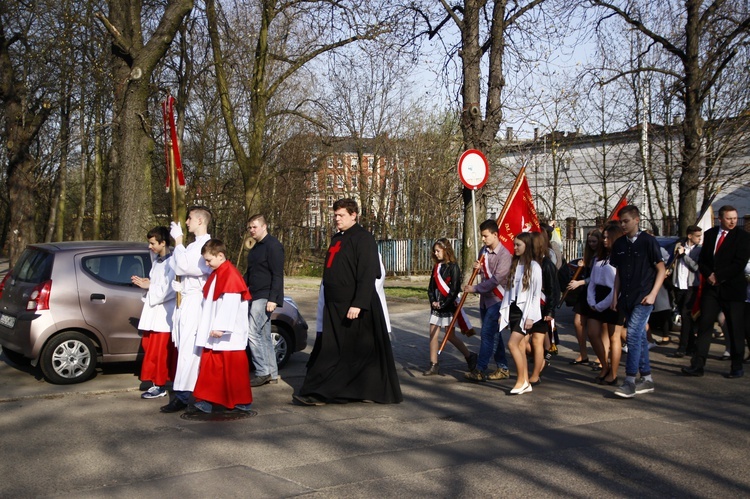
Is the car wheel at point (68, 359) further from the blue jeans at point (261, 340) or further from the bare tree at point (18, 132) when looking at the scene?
the bare tree at point (18, 132)

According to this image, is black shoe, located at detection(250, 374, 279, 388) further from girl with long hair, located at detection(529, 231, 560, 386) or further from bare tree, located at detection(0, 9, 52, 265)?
bare tree, located at detection(0, 9, 52, 265)

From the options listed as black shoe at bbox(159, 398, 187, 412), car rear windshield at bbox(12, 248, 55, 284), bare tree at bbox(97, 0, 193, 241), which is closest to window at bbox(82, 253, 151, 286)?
car rear windshield at bbox(12, 248, 55, 284)

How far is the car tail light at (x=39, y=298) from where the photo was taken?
9.42m

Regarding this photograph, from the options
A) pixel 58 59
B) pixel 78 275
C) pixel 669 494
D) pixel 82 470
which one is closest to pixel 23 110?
pixel 58 59

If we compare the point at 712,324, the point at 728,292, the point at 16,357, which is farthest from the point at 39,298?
the point at 728,292

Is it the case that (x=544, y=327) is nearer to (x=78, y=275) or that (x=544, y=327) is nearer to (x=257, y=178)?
(x=78, y=275)

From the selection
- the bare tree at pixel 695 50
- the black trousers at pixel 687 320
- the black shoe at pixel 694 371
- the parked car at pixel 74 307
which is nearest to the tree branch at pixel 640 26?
the bare tree at pixel 695 50

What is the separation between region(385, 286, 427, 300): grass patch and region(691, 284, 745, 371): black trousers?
11.0 meters

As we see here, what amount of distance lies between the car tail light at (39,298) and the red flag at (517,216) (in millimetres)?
5836

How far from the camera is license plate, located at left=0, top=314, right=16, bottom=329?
9656 mm

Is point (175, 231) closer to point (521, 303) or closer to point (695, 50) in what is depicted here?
point (521, 303)

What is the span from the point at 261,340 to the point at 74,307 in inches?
86.4

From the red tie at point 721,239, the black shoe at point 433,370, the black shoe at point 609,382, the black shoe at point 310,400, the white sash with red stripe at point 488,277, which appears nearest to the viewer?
the black shoe at point 310,400

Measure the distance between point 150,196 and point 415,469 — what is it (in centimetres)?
937
